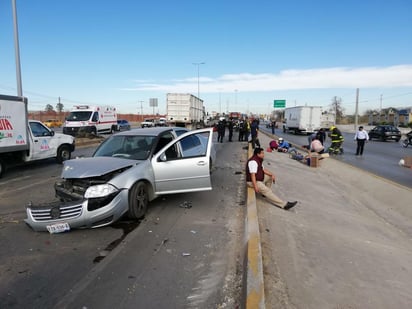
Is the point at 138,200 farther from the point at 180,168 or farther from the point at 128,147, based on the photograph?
the point at 128,147

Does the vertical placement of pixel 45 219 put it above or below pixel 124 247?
above

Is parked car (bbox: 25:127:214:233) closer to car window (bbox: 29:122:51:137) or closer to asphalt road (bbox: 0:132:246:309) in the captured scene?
asphalt road (bbox: 0:132:246:309)

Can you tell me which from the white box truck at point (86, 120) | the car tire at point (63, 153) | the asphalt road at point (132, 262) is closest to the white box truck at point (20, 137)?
the car tire at point (63, 153)

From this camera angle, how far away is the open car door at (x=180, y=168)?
5809 millimetres

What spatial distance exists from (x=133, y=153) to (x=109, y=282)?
2.96 metres

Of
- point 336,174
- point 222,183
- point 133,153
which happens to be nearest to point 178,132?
point 133,153

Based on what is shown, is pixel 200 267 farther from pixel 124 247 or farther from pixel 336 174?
pixel 336 174

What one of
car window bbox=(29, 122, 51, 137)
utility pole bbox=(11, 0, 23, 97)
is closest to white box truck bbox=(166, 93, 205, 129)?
utility pole bbox=(11, 0, 23, 97)

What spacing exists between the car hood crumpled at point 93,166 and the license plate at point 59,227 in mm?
740

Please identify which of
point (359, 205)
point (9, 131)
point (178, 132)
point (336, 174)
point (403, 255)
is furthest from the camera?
point (336, 174)

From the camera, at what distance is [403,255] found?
507 centimetres

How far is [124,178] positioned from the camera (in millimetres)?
5051

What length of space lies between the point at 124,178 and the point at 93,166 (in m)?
0.60

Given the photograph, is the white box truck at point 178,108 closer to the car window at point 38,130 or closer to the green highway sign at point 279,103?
the car window at point 38,130
